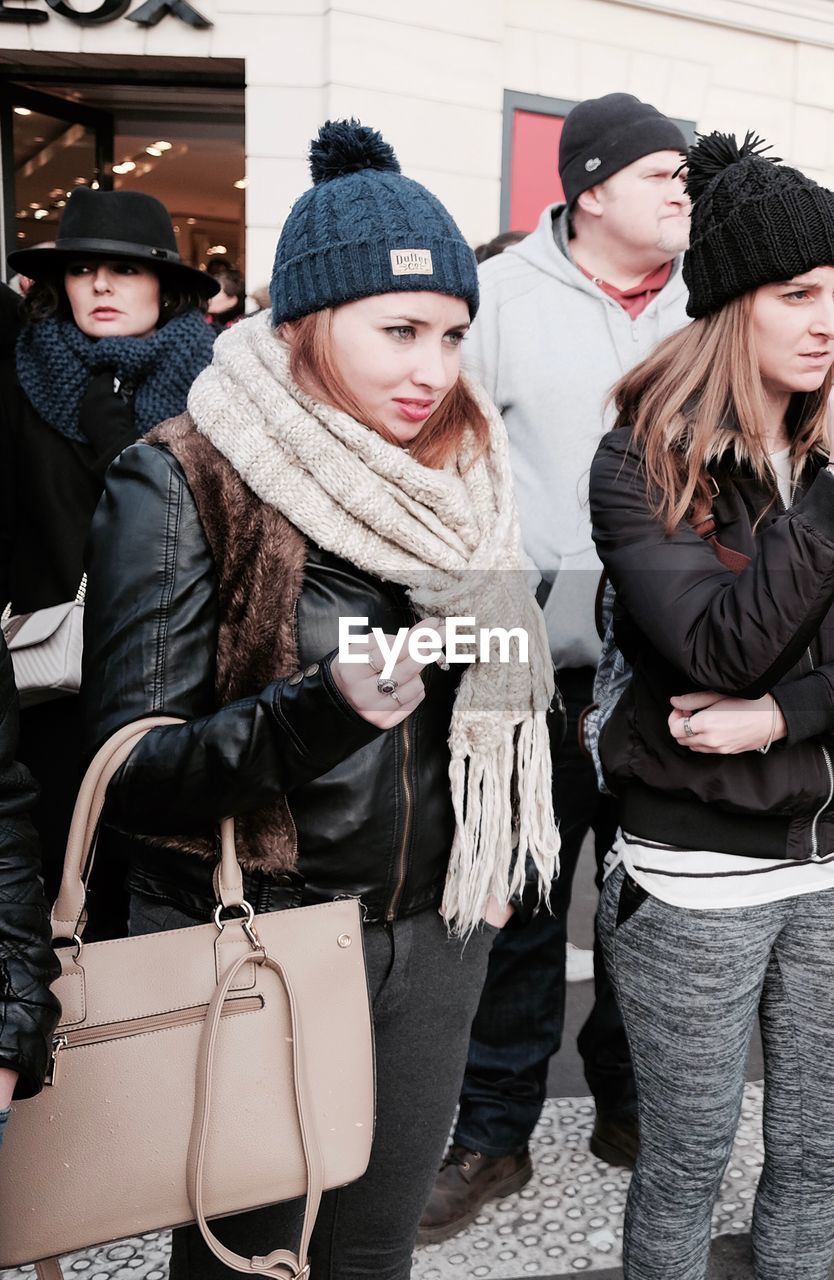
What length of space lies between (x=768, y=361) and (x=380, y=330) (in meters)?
0.66

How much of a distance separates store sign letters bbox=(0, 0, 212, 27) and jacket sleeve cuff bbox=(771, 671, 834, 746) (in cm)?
570

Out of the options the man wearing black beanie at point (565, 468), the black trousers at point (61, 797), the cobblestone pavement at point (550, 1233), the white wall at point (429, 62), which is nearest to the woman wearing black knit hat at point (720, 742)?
the cobblestone pavement at point (550, 1233)

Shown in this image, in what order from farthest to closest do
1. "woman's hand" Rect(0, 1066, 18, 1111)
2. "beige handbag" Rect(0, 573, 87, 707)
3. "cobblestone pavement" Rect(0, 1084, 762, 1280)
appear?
"cobblestone pavement" Rect(0, 1084, 762, 1280)
"beige handbag" Rect(0, 573, 87, 707)
"woman's hand" Rect(0, 1066, 18, 1111)

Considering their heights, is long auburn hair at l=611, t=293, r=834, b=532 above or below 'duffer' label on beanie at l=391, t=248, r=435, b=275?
below

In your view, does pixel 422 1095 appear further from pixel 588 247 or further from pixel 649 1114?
pixel 588 247

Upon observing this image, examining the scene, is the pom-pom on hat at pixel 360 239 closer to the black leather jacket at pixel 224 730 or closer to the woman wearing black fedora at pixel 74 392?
the black leather jacket at pixel 224 730

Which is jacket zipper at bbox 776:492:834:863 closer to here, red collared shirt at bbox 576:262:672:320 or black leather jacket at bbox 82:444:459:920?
black leather jacket at bbox 82:444:459:920

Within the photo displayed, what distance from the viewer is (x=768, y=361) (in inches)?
71.2

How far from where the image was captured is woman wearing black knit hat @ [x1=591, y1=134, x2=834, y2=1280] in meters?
1.70

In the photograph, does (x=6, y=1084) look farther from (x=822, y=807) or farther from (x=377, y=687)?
(x=822, y=807)

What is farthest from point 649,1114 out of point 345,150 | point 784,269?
point 345,150

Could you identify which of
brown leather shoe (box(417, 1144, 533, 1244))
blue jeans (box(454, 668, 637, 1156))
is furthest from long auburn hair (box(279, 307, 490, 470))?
brown leather shoe (box(417, 1144, 533, 1244))

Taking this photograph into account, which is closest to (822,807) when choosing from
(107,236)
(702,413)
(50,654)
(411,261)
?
(702,413)

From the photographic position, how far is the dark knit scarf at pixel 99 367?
2486 mm
